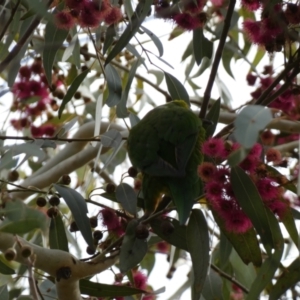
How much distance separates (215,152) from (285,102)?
2.02ft

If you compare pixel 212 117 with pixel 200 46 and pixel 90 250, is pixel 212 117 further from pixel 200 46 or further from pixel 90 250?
pixel 90 250

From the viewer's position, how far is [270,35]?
5.75ft

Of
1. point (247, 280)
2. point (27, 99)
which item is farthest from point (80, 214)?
point (27, 99)

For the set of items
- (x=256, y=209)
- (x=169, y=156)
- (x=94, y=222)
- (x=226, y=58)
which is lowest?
(x=256, y=209)

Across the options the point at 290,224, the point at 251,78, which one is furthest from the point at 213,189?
the point at 251,78

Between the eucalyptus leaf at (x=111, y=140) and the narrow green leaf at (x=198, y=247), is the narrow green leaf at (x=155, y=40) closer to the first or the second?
the eucalyptus leaf at (x=111, y=140)

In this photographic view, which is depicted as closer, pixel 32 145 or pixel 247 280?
pixel 32 145

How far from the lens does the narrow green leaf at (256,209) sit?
4.99 feet

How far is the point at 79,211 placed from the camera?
1.75 meters

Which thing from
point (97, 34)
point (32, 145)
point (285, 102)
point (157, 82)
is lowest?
point (32, 145)

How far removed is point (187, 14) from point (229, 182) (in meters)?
0.52

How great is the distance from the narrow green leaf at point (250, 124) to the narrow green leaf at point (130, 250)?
52 centimetres

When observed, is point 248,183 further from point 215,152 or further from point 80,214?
point 80,214

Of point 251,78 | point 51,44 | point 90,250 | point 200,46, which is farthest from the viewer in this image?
point 251,78
